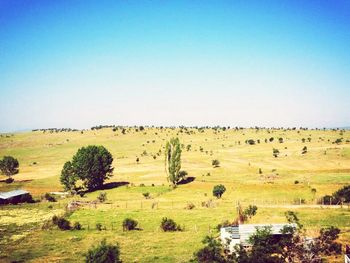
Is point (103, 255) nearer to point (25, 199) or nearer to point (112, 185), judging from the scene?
point (25, 199)

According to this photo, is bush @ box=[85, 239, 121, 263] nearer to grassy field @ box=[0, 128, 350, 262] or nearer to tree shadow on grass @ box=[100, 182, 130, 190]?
grassy field @ box=[0, 128, 350, 262]

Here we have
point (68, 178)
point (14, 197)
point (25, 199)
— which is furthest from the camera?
point (68, 178)

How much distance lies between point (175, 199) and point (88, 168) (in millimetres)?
28584

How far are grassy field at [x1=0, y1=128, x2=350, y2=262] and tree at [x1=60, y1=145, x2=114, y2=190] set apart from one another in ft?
19.4

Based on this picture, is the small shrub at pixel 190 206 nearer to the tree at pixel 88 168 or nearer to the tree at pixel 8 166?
the tree at pixel 88 168

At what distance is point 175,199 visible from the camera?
230 feet

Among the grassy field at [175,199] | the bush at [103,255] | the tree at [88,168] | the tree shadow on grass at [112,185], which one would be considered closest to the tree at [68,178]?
the tree at [88,168]

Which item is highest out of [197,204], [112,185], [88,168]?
[88,168]

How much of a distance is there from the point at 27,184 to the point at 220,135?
12427cm

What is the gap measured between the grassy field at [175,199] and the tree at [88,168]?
5915mm

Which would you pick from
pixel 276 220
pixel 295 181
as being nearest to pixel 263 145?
pixel 295 181

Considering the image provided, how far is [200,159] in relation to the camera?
12800 centimetres

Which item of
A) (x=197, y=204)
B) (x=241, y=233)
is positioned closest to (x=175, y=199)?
(x=197, y=204)

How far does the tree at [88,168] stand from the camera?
83.2 metres
